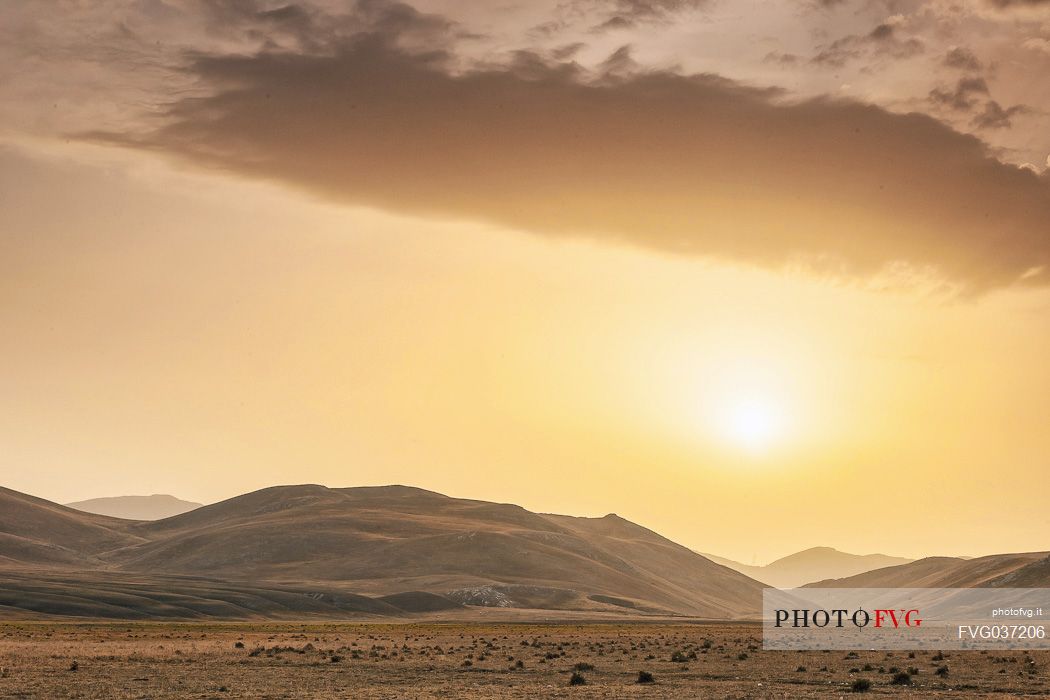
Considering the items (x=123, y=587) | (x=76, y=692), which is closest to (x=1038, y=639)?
(x=76, y=692)

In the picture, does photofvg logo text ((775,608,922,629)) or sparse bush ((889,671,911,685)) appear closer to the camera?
sparse bush ((889,671,911,685))

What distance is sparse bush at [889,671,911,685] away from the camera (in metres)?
45.3

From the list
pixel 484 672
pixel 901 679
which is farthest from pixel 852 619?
pixel 901 679

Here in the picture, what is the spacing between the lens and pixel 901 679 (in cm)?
4597

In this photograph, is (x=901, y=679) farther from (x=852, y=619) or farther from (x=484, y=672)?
(x=852, y=619)

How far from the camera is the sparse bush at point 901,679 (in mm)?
45256

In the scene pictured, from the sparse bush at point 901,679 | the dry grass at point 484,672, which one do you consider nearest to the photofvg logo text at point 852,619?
the dry grass at point 484,672

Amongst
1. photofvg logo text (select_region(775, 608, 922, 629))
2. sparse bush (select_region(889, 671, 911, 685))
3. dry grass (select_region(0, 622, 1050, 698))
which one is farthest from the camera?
photofvg logo text (select_region(775, 608, 922, 629))

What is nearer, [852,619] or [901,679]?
[901,679]

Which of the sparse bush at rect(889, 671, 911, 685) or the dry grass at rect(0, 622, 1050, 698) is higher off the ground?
the sparse bush at rect(889, 671, 911, 685)

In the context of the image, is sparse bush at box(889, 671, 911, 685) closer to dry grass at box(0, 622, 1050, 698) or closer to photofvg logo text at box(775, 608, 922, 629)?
dry grass at box(0, 622, 1050, 698)

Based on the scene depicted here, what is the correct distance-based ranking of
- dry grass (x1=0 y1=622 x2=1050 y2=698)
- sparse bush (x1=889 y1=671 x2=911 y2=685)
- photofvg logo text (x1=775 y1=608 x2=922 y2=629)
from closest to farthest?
dry grass (x1=0 y1=622 x2=1050 y2=698)
sparse bush (x1=889 y1=671 x2=911 y2=685)
photofvg logo text (x1=775 y1=608 x2=922 y2=629)

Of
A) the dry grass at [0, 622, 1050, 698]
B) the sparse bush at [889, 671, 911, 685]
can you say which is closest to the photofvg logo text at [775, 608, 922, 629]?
the dry grass at [0, 622, 1050, 698]

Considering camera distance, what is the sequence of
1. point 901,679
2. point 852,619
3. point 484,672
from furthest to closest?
1. point 852,619
2. point 484,672
3. point 901,679
